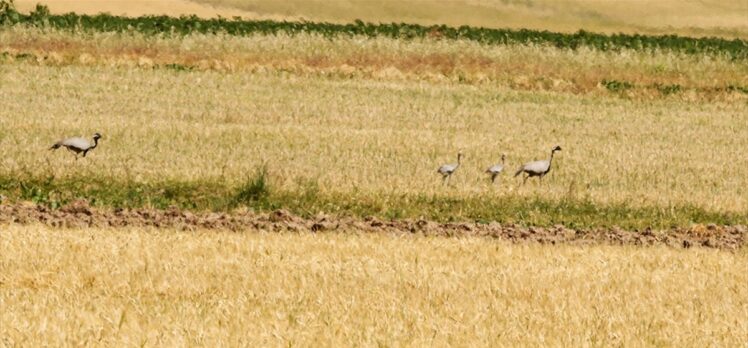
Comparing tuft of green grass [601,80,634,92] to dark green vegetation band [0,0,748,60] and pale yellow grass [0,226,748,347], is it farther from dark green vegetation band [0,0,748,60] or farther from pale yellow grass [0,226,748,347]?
pale yellow grass [0,226,748,347]

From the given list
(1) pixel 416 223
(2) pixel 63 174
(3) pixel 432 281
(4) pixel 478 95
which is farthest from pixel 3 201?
(4) pixel 478 95

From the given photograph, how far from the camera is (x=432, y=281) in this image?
12727mm

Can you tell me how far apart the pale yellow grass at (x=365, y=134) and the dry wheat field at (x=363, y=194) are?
0.11m

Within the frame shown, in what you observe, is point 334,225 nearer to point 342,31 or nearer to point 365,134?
point 365,134

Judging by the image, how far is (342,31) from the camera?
5103cm

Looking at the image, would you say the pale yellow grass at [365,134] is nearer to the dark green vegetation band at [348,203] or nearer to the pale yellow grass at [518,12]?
the dark green vegetation band at [348,203]

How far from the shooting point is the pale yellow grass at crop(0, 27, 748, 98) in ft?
142

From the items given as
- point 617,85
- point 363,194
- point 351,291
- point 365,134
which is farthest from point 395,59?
point 351,291

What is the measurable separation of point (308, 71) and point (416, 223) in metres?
25.6

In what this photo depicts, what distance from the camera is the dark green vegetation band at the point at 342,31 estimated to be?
49031 millimetres

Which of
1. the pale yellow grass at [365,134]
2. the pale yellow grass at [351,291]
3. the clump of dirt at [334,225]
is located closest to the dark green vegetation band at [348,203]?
the pale yellow grass at [365,134]

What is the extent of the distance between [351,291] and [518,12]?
71517 mm

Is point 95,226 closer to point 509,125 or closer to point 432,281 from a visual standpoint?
point 432,281

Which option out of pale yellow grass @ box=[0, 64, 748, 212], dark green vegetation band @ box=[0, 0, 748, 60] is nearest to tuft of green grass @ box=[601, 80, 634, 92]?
pale yellow grass @ box=[0, 64, 748, 212]
